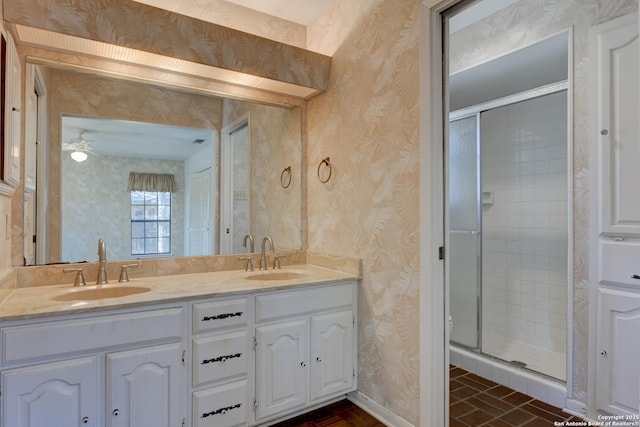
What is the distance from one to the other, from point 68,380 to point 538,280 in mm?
3392

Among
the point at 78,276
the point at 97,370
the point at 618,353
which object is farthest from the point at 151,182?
the point at 618,353

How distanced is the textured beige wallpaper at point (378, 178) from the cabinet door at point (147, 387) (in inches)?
42.3

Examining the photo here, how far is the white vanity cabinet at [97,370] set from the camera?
135 centimetres

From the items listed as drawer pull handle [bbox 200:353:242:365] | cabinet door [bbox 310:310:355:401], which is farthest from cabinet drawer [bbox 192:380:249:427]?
cabinet door [bbox 310:310:355:401]

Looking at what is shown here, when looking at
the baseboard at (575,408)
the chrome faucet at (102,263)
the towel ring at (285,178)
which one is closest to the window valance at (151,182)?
the chrome faucet at (102,263)

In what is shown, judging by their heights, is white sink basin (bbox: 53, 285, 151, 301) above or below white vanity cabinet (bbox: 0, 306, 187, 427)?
above

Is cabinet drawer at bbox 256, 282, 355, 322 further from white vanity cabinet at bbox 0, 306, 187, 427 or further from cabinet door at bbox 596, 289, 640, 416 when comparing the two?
cabinet door at bbox 596, 289, 640, 416

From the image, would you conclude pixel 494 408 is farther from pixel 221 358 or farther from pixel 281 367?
pixel 221 358

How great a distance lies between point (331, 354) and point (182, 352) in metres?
0.86

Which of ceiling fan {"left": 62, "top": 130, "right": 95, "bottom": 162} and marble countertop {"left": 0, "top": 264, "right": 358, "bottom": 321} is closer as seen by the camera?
marble countertop {"left": 0, "top": 264, "right": 358, "bottom": 321}

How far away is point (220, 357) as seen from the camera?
175 centimetres

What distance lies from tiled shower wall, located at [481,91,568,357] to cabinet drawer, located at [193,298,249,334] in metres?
2.38

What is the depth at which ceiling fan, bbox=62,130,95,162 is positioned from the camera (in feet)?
6.46

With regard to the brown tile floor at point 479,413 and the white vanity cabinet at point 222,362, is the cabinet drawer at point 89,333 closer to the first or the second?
the white vanity cabinet at point 222,362
